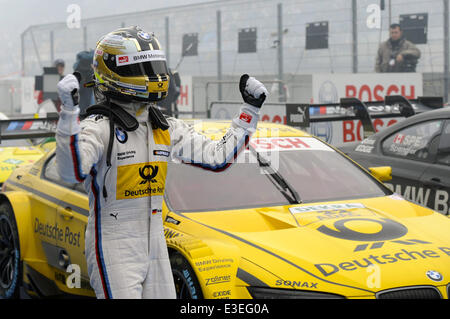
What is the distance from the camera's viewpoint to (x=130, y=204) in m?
3.58

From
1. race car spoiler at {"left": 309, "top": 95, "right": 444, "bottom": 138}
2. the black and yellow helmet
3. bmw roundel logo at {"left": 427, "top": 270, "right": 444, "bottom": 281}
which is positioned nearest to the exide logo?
the black and yellow helmet

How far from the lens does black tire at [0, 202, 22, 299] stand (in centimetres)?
589

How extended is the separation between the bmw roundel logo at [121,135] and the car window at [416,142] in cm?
382

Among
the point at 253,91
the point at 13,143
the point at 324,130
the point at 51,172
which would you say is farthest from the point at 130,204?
the point at 324,130

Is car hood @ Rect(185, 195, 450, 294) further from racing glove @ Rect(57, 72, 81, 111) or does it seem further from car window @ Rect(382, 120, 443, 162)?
car window @ Rect(382, 120, 443, 162)

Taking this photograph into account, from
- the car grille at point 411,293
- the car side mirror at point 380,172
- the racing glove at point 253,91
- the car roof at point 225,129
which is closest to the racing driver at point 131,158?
the racing glove at point 253,91

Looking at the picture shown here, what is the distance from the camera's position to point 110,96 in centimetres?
369

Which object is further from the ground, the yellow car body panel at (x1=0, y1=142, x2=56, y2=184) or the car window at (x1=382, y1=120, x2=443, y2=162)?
the car window at (x1=382, y1=120, x2=443, y2=162)

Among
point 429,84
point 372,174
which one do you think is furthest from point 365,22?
point 372,174

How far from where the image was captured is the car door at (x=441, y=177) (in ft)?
20.8

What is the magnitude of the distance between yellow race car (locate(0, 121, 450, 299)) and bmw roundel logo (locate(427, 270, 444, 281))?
0.04 ft

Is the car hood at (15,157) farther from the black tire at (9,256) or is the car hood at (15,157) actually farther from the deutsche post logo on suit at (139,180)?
the deutsche post logo on suit at (139,180)

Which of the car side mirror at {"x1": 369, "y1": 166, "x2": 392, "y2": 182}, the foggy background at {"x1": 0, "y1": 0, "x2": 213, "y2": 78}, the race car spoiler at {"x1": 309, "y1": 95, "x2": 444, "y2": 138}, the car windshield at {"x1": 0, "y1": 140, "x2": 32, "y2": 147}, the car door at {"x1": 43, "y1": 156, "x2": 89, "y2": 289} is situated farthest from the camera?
the foggy background at {"x1": 0, "y1": 0, "x2": 213, "y2": 78}

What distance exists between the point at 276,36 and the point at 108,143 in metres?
12.0
